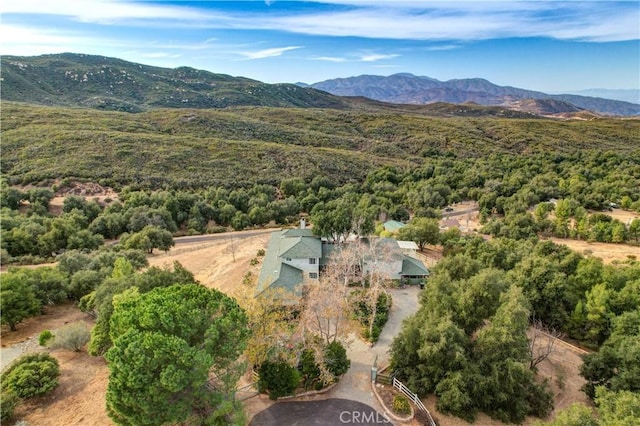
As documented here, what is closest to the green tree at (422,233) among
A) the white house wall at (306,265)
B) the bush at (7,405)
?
the white house wall at (306,265)

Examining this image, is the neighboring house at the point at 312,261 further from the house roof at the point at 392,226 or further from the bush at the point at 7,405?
the bush at the point at 7,405

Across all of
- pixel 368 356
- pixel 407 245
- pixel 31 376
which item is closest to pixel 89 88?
pixel 407 245

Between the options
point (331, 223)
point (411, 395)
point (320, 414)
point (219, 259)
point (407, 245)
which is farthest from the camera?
point (407, 245)

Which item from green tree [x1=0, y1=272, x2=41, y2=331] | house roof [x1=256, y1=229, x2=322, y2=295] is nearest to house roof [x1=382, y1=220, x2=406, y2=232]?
house roof [x1=256, y1=229, x2=322, y2=295]

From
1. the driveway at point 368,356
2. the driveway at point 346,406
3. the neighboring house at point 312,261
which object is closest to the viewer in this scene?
the driveway at point 346,406

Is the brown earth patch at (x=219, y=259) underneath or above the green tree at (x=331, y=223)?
underneath

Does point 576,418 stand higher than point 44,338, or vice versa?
point 576,418

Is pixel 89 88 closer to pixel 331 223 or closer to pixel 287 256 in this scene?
pixel 331 223
